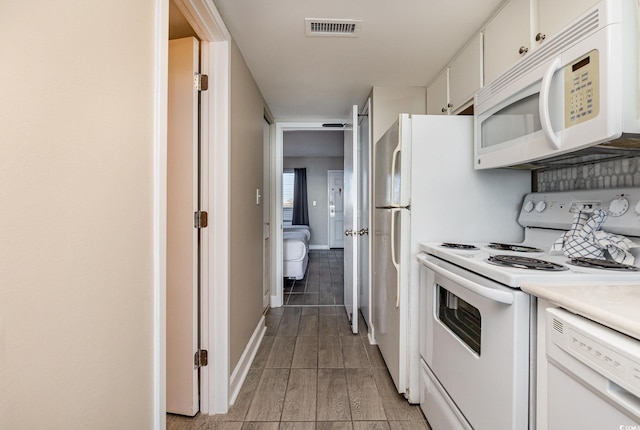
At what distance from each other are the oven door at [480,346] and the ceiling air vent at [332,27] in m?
1.38

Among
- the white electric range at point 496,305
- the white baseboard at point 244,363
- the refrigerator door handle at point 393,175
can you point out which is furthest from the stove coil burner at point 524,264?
the white baseboard at point 244,363

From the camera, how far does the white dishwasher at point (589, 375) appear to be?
1.82 ft

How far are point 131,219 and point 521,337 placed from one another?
47.4 inches

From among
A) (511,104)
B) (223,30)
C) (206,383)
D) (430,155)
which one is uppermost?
(223,30)

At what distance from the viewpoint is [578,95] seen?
97 cm

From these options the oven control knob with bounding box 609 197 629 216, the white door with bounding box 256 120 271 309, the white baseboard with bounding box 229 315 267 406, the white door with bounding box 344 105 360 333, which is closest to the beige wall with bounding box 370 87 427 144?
the white door with bounding box 344 105 360 333

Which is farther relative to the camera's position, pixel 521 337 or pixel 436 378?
pixel 436 378

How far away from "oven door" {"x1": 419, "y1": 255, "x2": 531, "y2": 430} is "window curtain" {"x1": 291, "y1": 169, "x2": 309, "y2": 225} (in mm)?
6237

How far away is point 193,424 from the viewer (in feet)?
5.12

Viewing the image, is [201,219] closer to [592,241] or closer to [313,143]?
[592,241]

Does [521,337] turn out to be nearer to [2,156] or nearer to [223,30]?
[2,156]

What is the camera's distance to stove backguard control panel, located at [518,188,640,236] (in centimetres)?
111

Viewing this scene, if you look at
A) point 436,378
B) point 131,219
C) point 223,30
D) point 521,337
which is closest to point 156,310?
point 131,219

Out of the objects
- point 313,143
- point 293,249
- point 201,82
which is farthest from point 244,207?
point 313,143
